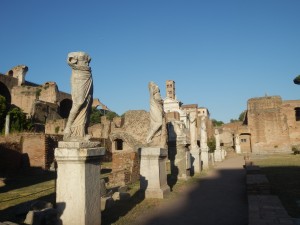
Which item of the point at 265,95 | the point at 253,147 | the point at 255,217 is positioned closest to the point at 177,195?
the point at 255,217

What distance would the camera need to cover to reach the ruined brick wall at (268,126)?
119 feet

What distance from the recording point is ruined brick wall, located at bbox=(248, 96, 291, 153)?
119 feet

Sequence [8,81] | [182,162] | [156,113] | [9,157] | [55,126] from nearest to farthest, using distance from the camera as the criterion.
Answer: [156,113], [182,162], [9,157], [55,126], [8,81]

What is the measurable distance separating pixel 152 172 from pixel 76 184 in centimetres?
343

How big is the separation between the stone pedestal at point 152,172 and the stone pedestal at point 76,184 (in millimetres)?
3127

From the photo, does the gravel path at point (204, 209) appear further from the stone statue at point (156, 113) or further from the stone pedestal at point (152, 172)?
the stone statue at point (156, 113)

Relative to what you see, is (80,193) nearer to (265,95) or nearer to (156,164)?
(156,164)

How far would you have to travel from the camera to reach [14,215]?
572 cm

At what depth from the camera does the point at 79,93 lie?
4668 mm

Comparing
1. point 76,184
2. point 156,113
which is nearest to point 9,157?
point 156,113

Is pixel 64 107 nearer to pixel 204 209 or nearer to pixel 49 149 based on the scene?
pixel 49 149

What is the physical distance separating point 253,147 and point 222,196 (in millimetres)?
31544

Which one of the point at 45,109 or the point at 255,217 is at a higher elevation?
the point at 45,109

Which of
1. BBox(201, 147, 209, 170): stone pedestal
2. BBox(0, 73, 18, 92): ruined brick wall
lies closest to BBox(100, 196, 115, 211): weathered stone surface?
BBox(201, 147, 209, 170): stone pedestal
